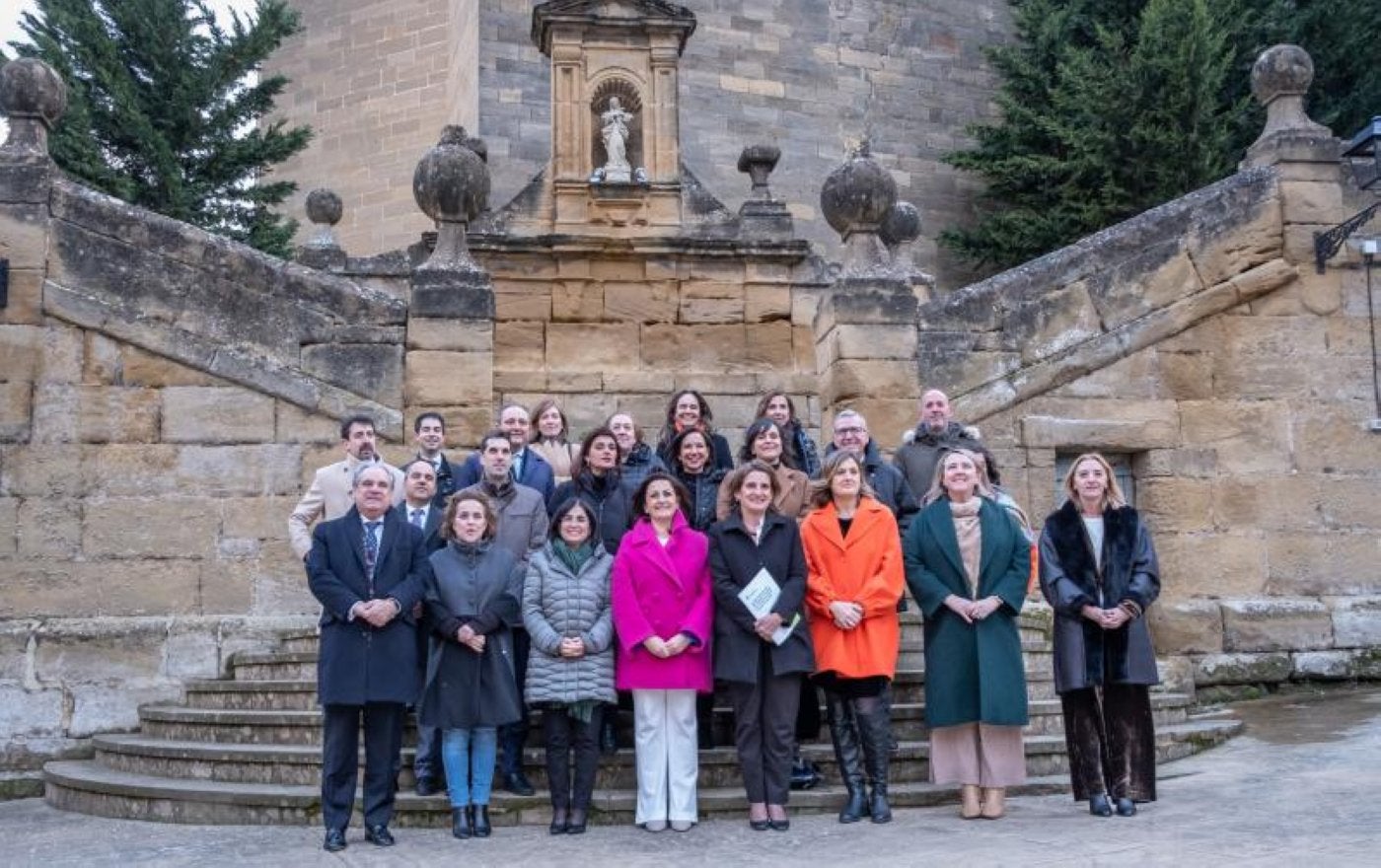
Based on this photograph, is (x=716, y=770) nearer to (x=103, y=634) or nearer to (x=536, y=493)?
(x=536, y=493)

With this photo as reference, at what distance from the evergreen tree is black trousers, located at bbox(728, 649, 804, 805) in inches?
500

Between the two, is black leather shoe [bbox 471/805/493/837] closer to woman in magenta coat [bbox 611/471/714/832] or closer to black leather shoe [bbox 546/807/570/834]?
black leather shoe [bbox 546/807/570/834]

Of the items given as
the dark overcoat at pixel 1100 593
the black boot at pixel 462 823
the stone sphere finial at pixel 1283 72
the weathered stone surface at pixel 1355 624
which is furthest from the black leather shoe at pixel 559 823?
the stone sphere finial at pixel 1283 72

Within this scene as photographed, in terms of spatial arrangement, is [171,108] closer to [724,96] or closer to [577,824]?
[724,96]

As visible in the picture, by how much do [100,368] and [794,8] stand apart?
1494cm

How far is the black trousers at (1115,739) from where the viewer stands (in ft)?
21.3

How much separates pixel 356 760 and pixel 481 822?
0.63 m

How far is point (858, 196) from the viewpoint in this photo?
33.0ft

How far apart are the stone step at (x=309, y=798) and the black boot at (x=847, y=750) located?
0.26 m

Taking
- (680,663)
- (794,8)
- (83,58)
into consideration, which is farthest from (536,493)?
(794,8)

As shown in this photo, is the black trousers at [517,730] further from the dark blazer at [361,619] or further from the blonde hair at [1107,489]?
the blonde hair at [1107,489]

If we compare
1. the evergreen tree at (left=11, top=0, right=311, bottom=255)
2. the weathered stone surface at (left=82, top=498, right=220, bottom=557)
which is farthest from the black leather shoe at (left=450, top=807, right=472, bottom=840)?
the evergreen tree at (left=11, top=0, right=311, bottom=255)

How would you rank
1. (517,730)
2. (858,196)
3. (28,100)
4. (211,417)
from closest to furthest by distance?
1. (517,730)
2. (211,417)
3. (28,100)
4. (858,196)

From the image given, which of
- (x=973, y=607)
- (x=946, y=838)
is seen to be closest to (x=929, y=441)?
(x=973, y=607)
